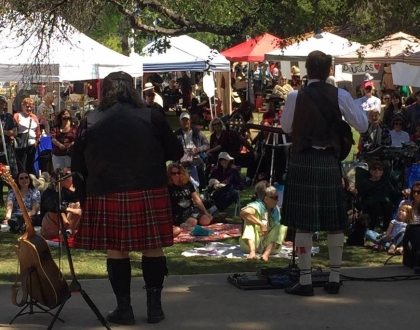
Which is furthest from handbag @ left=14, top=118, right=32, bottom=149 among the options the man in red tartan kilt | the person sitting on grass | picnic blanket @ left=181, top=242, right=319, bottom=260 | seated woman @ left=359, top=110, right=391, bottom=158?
the man in red tartan kilt

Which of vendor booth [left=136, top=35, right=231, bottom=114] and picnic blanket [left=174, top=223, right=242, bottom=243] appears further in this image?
vendor booth [left=136, top=35, right=231, bottom=114]

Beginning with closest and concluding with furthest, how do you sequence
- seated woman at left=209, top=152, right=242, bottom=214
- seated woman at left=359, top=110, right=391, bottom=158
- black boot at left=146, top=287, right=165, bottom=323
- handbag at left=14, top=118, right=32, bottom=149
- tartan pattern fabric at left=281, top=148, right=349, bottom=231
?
black boot at left=146, top=287, right=165, bottom=323
tartan pattern fabric at left=281, top=148, right=349, bottom=231
seated woman at left=209, top=152, right=242, bottom=214
seated woman at left=359, top=110, right=391, bottom=158
handbag at left=14, top=118, right=32, bottom=149

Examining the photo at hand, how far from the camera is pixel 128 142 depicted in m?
5.53

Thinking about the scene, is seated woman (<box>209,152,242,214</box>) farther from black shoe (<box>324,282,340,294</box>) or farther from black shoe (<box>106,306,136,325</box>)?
black shoe (<box>106,306,136,325</box>)

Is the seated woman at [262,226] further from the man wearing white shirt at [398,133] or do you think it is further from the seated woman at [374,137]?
the man wearing white shirt at [398,133]

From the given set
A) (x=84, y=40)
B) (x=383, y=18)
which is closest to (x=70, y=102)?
(x=84, y=40)

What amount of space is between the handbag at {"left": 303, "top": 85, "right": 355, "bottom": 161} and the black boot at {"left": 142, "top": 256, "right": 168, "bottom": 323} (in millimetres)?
1588

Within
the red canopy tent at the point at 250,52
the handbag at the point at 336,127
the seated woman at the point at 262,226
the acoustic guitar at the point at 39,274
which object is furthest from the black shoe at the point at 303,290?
the red canopy tent at the point at 250,52

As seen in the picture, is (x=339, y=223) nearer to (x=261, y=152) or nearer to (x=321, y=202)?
(x=321, y=202)

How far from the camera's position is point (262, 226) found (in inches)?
367

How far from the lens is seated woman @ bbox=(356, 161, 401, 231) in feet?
34.6

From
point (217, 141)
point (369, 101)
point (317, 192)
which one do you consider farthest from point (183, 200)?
point (369, 101)

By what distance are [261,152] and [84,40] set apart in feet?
13.9

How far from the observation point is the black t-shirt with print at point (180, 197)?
11.5 meters
